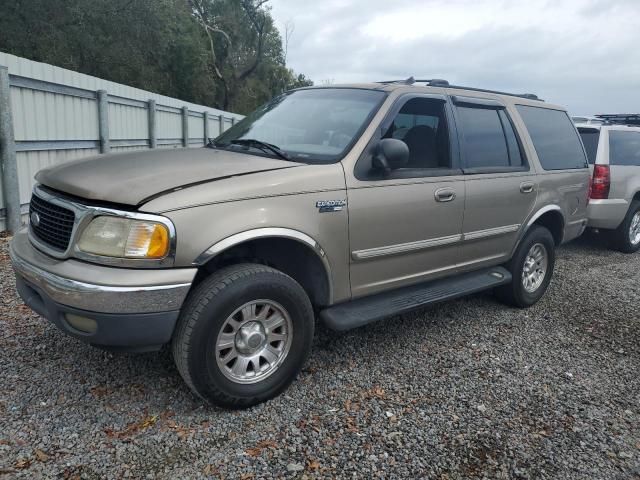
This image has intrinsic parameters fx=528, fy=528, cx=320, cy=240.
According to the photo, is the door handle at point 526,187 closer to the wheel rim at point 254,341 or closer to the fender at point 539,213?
the fender at point 539,213

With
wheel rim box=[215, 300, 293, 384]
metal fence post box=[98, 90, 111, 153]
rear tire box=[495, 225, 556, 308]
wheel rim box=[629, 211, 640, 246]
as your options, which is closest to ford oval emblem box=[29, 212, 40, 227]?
wheel rim box=[215, 300, 293, 384]

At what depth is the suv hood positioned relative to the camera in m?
2.72

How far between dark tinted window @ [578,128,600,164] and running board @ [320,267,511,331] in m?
3.88

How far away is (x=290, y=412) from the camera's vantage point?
3057 millimetres

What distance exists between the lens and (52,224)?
2938mm

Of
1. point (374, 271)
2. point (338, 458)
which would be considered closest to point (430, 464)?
point (338, 458)

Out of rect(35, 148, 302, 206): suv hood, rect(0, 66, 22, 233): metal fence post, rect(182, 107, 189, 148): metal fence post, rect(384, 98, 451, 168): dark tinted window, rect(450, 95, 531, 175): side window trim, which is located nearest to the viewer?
rect(35, 148, 302, 206): suv hood

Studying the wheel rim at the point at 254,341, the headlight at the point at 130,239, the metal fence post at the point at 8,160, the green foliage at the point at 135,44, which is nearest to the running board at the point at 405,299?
the wheel rim at the point at 254,341

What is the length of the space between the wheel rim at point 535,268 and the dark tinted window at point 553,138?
80cm

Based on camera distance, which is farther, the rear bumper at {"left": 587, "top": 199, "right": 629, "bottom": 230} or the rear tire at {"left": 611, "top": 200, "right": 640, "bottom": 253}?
the rear tire at {"left": 611, "top": 200, "right": 640, "bottom": 253}

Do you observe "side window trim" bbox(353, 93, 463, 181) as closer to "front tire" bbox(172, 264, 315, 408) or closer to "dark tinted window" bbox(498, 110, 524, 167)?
"dark tinted window" bbox(498, 110, 524, 167)

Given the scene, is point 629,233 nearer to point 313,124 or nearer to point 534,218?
point 534,218

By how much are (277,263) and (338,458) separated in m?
1.24

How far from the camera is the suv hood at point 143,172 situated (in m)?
2.72
